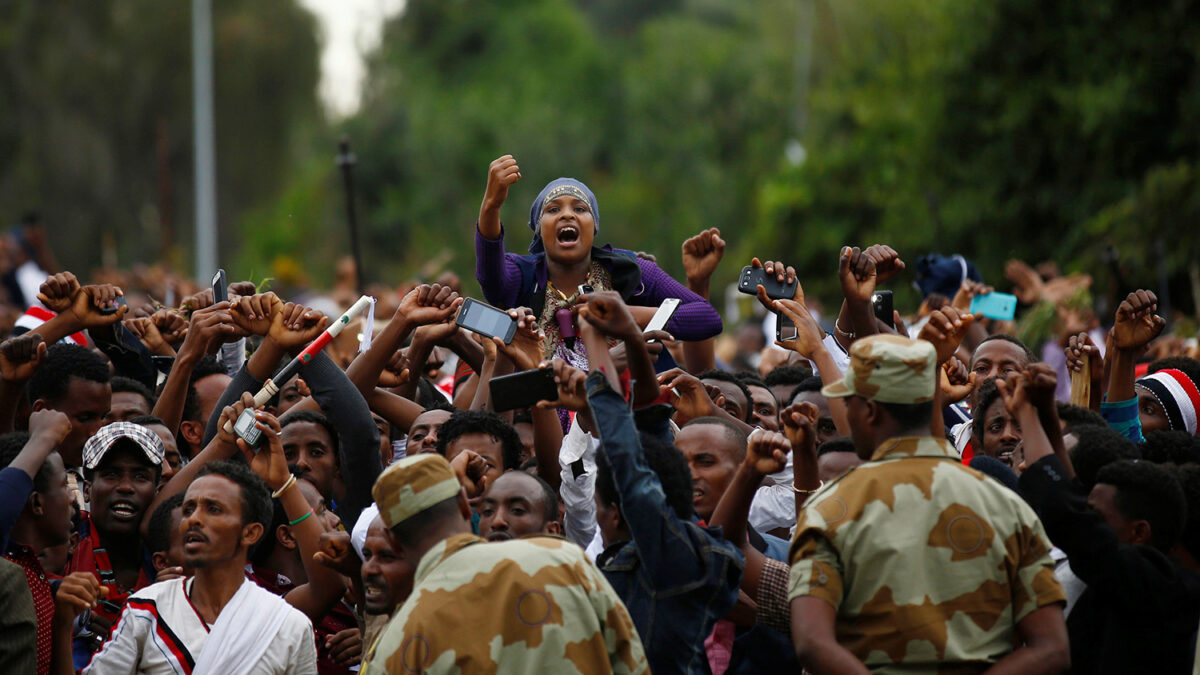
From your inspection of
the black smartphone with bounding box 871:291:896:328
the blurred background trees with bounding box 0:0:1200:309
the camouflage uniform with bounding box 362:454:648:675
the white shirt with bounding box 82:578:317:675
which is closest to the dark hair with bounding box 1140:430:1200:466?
the black smartphone with bounding box 871:291:896:328

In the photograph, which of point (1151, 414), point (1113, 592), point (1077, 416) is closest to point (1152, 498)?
point (1113, 592)

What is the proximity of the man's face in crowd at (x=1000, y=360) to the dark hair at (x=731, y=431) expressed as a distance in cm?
180

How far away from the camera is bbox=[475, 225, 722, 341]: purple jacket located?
6492 millimetres

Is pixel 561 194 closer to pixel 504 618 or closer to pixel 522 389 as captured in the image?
pixel 522 389

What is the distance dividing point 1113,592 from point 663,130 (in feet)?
103

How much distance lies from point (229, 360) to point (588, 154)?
28.1 m

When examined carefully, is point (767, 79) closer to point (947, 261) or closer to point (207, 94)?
point (207, 94)

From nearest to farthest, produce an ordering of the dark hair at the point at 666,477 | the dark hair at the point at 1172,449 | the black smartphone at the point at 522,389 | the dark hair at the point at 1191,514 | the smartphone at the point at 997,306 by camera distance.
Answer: the dark hair at the point at 666,477, the black smartphone at the point at 522,389, the dark hair at the point at 1191,514, the dark hair at the point at 1172,449, the smartphone at the point at 997,306

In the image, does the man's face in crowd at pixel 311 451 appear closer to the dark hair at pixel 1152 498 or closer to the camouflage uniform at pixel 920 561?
the camouflage uniform at pixel 920 561

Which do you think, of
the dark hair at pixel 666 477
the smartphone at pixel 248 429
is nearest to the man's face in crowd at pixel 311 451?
the smartphone at pixel 248 429

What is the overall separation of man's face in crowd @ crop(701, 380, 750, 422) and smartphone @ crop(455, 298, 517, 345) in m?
1.65

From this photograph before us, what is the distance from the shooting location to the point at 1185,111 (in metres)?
14.9

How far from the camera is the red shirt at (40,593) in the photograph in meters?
5.04

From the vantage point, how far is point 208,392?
7.39 m
